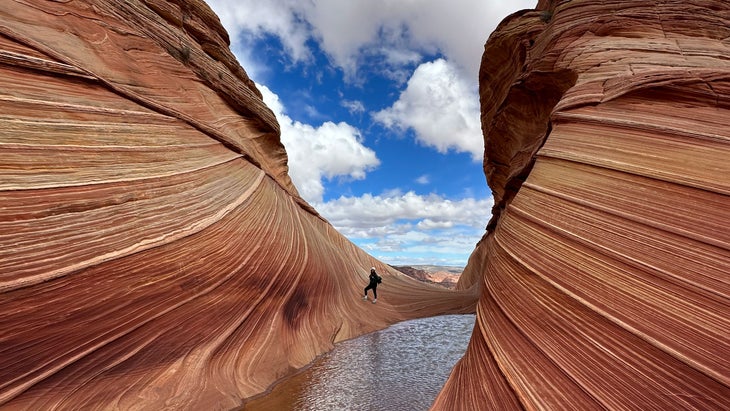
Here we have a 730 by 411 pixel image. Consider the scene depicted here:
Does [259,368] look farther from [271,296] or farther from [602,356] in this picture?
[602,356]

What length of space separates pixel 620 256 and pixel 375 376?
9.83 ft

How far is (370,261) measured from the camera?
1351 cm

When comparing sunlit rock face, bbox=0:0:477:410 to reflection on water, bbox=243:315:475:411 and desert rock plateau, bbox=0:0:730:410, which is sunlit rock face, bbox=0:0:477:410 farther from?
reflection on water, bbox=243:315:475:411

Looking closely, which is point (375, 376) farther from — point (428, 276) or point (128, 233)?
A: point (428, 276)

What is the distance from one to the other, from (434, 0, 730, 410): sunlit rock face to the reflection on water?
0.68m

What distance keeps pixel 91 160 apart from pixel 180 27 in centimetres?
454

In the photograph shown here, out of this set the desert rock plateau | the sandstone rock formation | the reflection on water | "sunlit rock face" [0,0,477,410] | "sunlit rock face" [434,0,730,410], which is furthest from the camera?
the sandstone rock formation

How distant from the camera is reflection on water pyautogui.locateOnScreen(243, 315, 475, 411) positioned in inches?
135

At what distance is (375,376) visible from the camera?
13.7 ft

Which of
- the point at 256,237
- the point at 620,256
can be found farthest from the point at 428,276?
the point at 620,256

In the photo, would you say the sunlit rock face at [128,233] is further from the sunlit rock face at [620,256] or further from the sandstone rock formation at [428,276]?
the sandstone rock formation at [428,276]

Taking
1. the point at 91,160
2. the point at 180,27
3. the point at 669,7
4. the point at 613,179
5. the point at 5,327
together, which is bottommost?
the point at 5,327

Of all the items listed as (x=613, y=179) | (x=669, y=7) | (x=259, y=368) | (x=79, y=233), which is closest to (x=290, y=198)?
(x=259, y=368)

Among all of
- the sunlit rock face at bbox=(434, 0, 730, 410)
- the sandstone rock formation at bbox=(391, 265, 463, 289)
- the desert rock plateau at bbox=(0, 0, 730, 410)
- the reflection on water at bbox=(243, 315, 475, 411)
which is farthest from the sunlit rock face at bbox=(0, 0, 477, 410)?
the sandstone rock formation at bbox=(391, 265, 463, 289)
